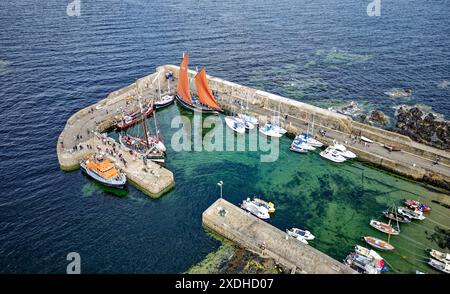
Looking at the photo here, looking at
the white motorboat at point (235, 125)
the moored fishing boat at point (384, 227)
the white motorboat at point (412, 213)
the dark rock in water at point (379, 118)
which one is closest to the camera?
the moored fishing boat at point (384, 227)

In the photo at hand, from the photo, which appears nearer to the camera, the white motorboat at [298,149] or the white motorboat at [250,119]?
the white motorboat at [298,149]

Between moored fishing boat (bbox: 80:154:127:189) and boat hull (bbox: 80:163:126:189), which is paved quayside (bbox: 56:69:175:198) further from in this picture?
boat hull (bbox: 80:163:126:189)

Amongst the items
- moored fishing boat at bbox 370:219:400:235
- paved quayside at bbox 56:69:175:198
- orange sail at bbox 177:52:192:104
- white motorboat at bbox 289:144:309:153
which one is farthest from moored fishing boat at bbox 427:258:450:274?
orange sail at bbox 177:52:192:104

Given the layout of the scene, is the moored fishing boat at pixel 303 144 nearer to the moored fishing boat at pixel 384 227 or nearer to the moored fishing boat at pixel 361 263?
the moored fishing boat at pixel 384 227

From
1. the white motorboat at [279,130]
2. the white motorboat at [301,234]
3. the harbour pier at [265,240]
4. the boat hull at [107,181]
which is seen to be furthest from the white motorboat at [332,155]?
the boat hull at [107,181]

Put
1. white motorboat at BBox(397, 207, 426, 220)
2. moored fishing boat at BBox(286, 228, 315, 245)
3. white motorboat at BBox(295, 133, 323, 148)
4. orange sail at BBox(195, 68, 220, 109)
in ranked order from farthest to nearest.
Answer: orange sail at BBox(195, 68, 220, 109), white motorboat at BBox(295, 133, 323, 148), white motorboat at BBox(397, 207, 426, 220), moored fishing boat at BBox(286, 228, 315, 245)

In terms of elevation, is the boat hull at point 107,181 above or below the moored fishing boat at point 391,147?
below
